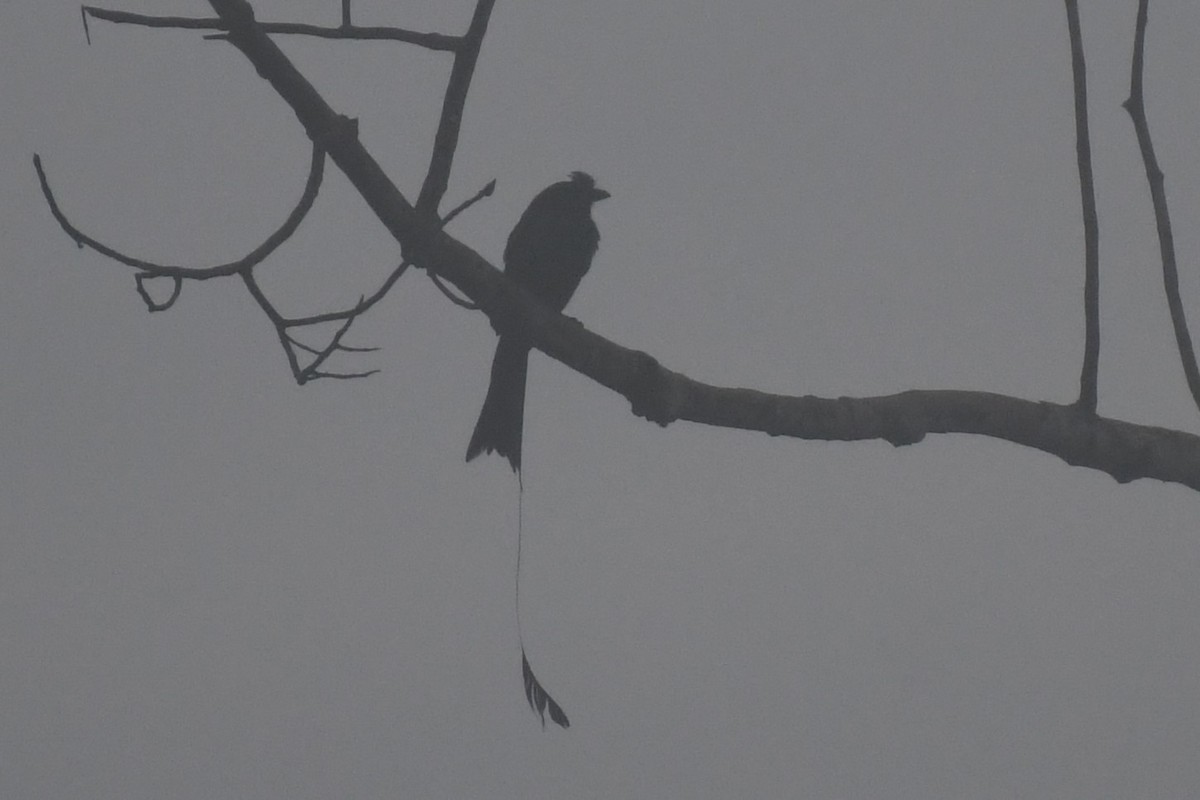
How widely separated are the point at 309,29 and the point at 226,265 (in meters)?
0.35

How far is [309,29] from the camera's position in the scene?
1837 mm

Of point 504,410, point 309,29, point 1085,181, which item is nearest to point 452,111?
point 309,29

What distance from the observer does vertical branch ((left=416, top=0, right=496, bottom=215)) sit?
6.31ft

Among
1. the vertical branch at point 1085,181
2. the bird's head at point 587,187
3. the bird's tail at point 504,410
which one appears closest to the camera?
the vertical branch at point 1085,181

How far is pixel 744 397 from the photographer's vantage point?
6.43 feet

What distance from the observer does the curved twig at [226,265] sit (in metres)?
1.83

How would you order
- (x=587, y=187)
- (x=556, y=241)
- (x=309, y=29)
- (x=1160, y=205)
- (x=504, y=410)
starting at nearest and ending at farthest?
(x=309, y=29), (x=1160, y=205), (x=504, y=410), (x=556, y=241), (x=587, y=187)

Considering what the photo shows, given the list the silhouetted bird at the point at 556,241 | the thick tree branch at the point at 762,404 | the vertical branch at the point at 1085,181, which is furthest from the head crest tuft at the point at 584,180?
the vertical branch at the point at 1085,181

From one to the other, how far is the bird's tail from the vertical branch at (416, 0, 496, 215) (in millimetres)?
1020

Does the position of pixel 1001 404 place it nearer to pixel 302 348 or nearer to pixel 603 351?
pixel 603 351

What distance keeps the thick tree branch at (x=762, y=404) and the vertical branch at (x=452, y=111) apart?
0.13 ft

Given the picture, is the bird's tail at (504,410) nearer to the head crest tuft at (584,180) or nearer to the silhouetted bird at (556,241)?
the silhouetted bird at (556,241)

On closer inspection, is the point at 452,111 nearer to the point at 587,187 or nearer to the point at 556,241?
the point at 556,241

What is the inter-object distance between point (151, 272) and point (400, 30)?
0.48 metres
